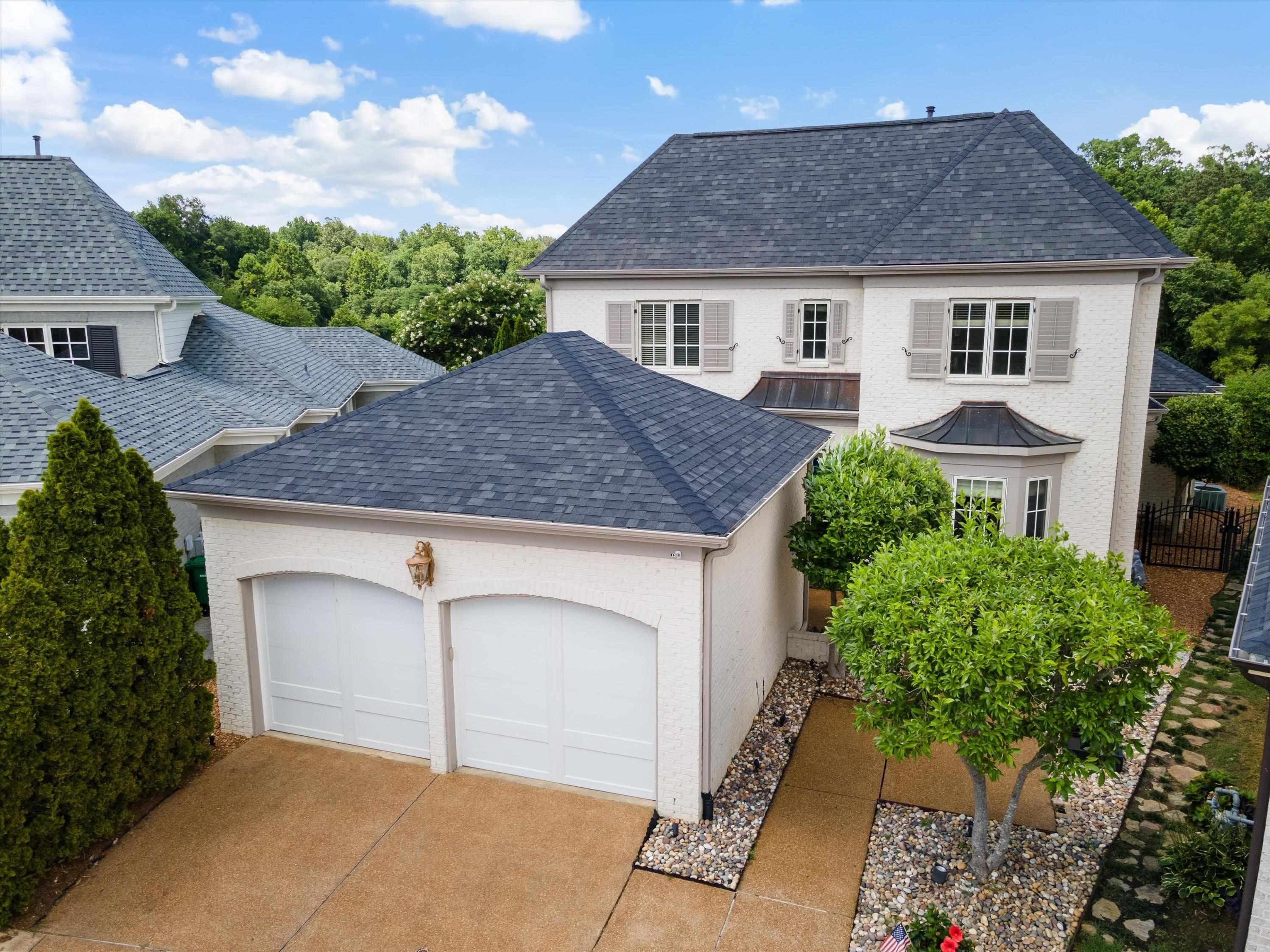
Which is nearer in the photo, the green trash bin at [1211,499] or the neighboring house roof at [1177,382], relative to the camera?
A: the neighboring house roof at [1177,382]

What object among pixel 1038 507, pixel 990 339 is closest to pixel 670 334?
pixel 990 339

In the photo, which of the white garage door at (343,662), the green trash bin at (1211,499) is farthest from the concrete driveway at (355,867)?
the green trash bin at (1211,499)

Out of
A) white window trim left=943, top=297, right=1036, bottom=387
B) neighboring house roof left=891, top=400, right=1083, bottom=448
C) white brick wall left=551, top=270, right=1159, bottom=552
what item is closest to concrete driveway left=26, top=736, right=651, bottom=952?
neighboring house roof left=891, top=400, right=1083, bottom=448

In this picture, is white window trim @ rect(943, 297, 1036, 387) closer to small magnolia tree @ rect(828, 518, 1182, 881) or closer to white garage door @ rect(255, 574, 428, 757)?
small magnolia tree @ rect(828, 518, 1182, 881)

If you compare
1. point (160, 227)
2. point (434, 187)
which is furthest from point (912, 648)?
point (434, 187)

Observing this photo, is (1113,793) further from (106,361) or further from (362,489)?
(106,361)

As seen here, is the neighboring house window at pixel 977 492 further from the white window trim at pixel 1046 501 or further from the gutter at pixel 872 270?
the gutter at pixel 872 270
